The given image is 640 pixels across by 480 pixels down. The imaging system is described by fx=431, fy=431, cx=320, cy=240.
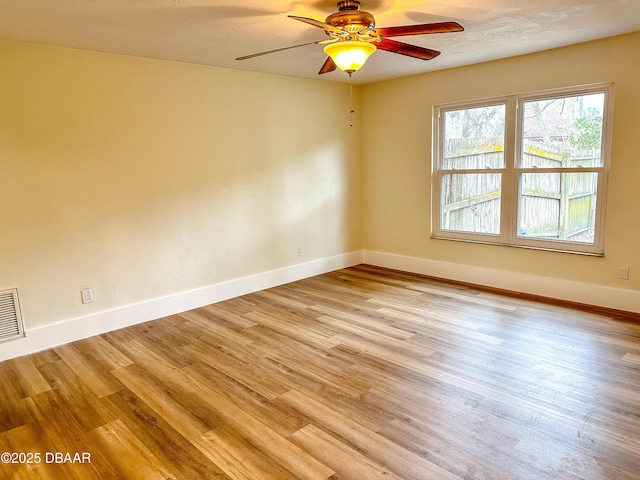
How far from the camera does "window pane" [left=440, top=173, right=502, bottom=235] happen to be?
4.74m

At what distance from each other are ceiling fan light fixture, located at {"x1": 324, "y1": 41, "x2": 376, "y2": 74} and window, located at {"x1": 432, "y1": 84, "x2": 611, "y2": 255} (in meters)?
2.50

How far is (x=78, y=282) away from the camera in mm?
3619

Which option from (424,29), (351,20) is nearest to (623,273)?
(424,29)

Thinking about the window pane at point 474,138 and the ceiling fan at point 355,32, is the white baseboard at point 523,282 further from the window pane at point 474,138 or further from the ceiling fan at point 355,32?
Result: the ceiling fan at point 355,32

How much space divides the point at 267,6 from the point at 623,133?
3.20 metres

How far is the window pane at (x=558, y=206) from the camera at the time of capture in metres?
4.07

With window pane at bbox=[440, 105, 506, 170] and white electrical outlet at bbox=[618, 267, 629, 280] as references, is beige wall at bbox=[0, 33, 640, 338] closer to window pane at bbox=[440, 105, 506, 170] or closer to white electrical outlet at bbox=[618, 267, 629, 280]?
white electrical outlet at bbox=[618, 267, 629, 280]

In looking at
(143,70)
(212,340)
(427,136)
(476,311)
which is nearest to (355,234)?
(427,136)

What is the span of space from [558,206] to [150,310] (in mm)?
4076

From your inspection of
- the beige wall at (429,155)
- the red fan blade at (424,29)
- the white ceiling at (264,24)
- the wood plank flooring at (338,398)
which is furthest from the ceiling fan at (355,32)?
the beige wall at (429,155)

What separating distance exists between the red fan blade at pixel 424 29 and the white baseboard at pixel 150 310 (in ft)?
9.96

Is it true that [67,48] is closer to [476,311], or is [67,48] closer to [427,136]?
[427,136]

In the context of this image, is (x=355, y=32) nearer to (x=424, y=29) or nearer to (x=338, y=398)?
(x=424, y=29)

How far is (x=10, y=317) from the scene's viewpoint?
10.8 feet
